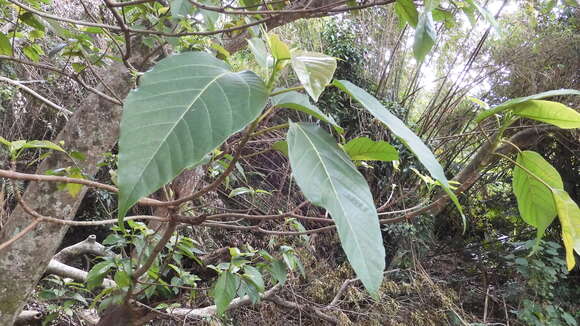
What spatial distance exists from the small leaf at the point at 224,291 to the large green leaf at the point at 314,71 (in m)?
0.73

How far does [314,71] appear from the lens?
0.31 m

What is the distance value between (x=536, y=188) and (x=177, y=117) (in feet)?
1.41

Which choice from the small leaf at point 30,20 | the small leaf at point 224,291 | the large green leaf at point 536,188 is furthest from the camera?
the small leaf at point 224,291

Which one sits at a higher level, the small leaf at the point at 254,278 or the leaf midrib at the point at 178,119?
the leaf midrib at the point at 178,119

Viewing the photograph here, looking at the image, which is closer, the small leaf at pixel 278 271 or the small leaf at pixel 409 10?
the small leaf at pixel 409 10

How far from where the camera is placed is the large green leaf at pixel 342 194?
0.27 metres

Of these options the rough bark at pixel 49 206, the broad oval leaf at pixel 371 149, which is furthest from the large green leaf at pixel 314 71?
the rough bark at pixel 49 206

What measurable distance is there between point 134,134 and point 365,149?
12.1 inches

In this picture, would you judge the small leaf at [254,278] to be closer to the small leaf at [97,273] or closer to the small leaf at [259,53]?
the small leaf at [97,273]

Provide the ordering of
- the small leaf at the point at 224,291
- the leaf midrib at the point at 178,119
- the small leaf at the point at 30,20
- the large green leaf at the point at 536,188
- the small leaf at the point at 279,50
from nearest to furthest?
1. the leaf midrib at the point at 178,119
2. the small leaf at the point at 279,50
3. the large green leaf at the point at 536,188
4. the small leaf at the point at 30,20
5. the small leaf at the point at 224,291

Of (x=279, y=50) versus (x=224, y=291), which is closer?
(x=279, y=50)

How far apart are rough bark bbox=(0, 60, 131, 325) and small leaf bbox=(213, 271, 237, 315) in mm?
458

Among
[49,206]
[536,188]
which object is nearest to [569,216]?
[536,188]

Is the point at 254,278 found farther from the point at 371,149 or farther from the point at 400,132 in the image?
the point at 400,132
